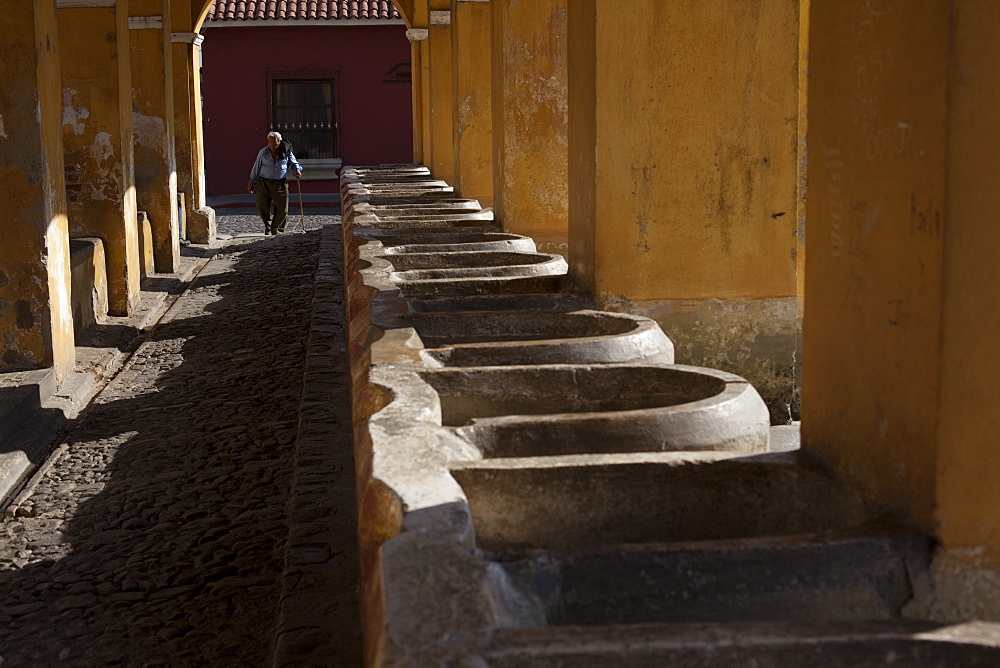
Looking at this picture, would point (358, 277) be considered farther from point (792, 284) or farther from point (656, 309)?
point (792, 284)

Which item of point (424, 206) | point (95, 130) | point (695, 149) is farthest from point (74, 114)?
point (695, 149)

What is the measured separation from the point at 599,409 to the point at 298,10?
2098 cm

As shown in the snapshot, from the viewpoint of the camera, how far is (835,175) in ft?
7.89

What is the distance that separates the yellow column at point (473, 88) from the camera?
10688 mm

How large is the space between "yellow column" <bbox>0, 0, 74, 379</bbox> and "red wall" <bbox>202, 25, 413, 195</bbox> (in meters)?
16.5

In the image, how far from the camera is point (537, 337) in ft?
14.4

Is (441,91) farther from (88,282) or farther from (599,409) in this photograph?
(599,409)

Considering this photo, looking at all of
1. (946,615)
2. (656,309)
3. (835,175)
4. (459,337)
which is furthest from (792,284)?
(946,615)

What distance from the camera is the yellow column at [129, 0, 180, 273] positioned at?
12031 millimetres

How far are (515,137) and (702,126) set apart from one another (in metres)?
3.24

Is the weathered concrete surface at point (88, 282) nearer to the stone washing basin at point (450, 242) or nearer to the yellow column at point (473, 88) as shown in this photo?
the stone washing basin at point (450, 242)

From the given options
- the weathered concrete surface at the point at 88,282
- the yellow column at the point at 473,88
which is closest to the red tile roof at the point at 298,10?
the yellow column at the point at 473,88

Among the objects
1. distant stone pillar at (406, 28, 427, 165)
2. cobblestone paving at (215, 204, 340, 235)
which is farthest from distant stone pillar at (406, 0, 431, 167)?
cobblestone paving at (215, 204, 340, 235)

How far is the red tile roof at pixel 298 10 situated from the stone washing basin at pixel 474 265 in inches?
695
